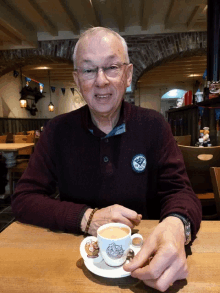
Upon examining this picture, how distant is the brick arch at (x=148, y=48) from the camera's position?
5.52m

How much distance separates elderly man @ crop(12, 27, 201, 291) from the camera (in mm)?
978

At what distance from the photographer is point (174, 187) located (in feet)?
3.37

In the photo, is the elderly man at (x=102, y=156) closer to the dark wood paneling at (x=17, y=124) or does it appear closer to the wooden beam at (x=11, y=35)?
the wooden beam at (x=11, y=35)

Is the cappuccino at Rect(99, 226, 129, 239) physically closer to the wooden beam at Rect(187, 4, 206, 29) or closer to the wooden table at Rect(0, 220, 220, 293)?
the wooden table at Rect(0, 220, 220, 293)

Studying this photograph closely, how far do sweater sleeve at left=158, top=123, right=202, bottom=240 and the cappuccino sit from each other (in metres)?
0.23

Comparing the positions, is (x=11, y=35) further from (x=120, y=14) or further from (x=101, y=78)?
(x=101, y=78)

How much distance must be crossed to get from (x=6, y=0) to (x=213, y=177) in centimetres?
476

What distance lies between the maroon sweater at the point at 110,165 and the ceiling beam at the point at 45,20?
4.00m

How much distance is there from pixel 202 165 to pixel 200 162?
36mm

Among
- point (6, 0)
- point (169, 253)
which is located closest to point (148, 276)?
point (169, 253)

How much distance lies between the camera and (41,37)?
583cm

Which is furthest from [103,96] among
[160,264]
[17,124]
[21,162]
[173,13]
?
[17,124]

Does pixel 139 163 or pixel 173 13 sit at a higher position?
pixel 173 13

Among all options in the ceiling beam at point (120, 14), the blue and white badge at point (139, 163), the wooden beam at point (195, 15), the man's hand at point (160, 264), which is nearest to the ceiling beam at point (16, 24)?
the ceiling beam at point (120, 14)
